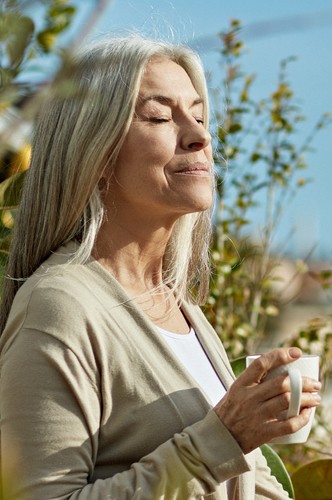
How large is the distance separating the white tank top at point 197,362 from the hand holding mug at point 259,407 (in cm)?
23

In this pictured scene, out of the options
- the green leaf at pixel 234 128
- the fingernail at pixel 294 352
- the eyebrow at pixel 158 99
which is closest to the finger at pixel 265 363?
the fingernail at pixel 294 352

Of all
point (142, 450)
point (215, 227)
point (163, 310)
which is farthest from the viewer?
point (215, 227)

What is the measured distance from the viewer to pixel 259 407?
155 cm

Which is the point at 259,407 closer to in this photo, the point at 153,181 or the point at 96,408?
the point at 96,408

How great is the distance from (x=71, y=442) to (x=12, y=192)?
0.81m

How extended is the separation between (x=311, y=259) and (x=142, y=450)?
9.95 ft

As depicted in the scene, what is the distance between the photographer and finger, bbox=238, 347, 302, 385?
1.57 meters

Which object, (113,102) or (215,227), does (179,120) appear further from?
(215,227)

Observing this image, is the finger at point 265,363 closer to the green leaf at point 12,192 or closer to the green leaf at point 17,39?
the green leaf at point 12,192

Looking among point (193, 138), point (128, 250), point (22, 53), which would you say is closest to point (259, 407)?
point (128, 250)

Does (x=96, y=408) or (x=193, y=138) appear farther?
(x=193, y=138)

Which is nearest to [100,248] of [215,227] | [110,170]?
[110,170]

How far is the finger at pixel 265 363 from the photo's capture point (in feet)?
5.15

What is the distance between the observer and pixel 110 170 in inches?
75.5
